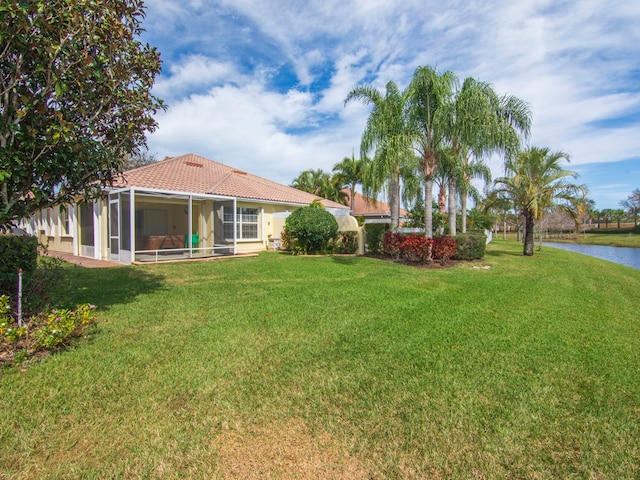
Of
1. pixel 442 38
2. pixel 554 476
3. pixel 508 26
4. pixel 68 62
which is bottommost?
pixel 554 476

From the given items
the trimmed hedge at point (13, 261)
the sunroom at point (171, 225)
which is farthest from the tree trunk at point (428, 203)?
the trimmed hedge at point (13, 261)

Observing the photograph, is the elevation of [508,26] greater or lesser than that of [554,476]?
greater

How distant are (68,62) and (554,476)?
6.94 m

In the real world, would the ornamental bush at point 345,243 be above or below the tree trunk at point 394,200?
below

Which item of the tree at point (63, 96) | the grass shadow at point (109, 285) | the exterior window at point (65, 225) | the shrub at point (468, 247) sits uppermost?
the tree at point (63, 96)

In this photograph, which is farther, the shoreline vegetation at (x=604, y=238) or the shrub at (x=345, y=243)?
the shoreline vegetation at (x=604, y=238)

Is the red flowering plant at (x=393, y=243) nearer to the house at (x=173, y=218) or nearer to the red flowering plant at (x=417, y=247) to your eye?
the red flowering plant at (x=417, y=247)

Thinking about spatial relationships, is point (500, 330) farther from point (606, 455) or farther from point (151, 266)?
point (151, 266)

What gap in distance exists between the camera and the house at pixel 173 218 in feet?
43.9

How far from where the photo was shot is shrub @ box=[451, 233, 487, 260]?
1472 centimetres

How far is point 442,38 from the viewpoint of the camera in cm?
1120

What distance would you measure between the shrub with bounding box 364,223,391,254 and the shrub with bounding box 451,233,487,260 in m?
3.35

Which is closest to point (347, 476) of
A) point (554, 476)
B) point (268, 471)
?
point (268, 471)

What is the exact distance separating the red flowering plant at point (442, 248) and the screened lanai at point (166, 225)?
30.2ft
